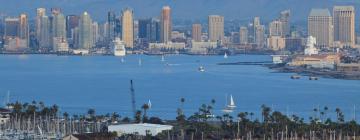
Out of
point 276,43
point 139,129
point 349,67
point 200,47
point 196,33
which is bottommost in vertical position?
point 139,129

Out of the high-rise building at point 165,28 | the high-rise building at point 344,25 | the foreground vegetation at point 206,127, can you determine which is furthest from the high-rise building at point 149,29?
the foreground vegetation at point 206,127

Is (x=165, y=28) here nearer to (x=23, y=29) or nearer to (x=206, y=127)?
(x=23, y=29)

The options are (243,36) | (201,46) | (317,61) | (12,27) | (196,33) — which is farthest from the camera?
(12,27)

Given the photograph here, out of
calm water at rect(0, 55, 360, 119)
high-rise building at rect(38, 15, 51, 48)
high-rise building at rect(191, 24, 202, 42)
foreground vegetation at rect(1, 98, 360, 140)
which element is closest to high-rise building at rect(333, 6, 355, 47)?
high-rise building at rect(191, 24, 202, 42)

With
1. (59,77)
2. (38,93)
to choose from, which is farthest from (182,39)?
(38,93)

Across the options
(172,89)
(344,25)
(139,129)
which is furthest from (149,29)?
(139,129)

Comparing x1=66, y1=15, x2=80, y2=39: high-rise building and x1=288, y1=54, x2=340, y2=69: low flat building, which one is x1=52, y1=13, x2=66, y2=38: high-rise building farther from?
x1=288, y1=54, x2=340, y2=69: low flat building

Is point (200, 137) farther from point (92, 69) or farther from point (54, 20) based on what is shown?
point (54, 20)
